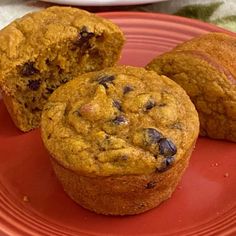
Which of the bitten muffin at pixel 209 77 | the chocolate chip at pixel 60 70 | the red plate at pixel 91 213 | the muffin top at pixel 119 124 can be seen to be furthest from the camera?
the chocolate chip at pixel 60 70

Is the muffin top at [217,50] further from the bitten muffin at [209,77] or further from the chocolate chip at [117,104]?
the chocolate chip at [117,104]

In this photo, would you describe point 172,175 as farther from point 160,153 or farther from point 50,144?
point 50,144

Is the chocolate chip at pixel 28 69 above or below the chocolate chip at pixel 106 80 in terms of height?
below

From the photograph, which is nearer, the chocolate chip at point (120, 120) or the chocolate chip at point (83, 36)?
the chocolate chip at point (120, 120)

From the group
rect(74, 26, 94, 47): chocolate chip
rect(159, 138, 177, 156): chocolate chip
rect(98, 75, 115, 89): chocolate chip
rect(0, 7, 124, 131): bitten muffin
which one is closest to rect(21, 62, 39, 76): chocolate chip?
rect(0, 7, 124, 131): bitten muffin

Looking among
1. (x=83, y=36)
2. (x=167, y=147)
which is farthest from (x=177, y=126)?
(x=83, y=36)

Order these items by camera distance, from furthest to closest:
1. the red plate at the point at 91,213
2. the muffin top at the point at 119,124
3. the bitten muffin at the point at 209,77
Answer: the bitten muffin at the point at 209,77, the red plate at the point at 91,213, the muffin top at the point at 119,124

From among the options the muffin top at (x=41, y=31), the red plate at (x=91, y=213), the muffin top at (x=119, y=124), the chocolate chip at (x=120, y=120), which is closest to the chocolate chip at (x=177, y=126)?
the muffin top at (x=119, y=124)

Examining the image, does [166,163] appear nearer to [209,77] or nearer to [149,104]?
[149,104]
